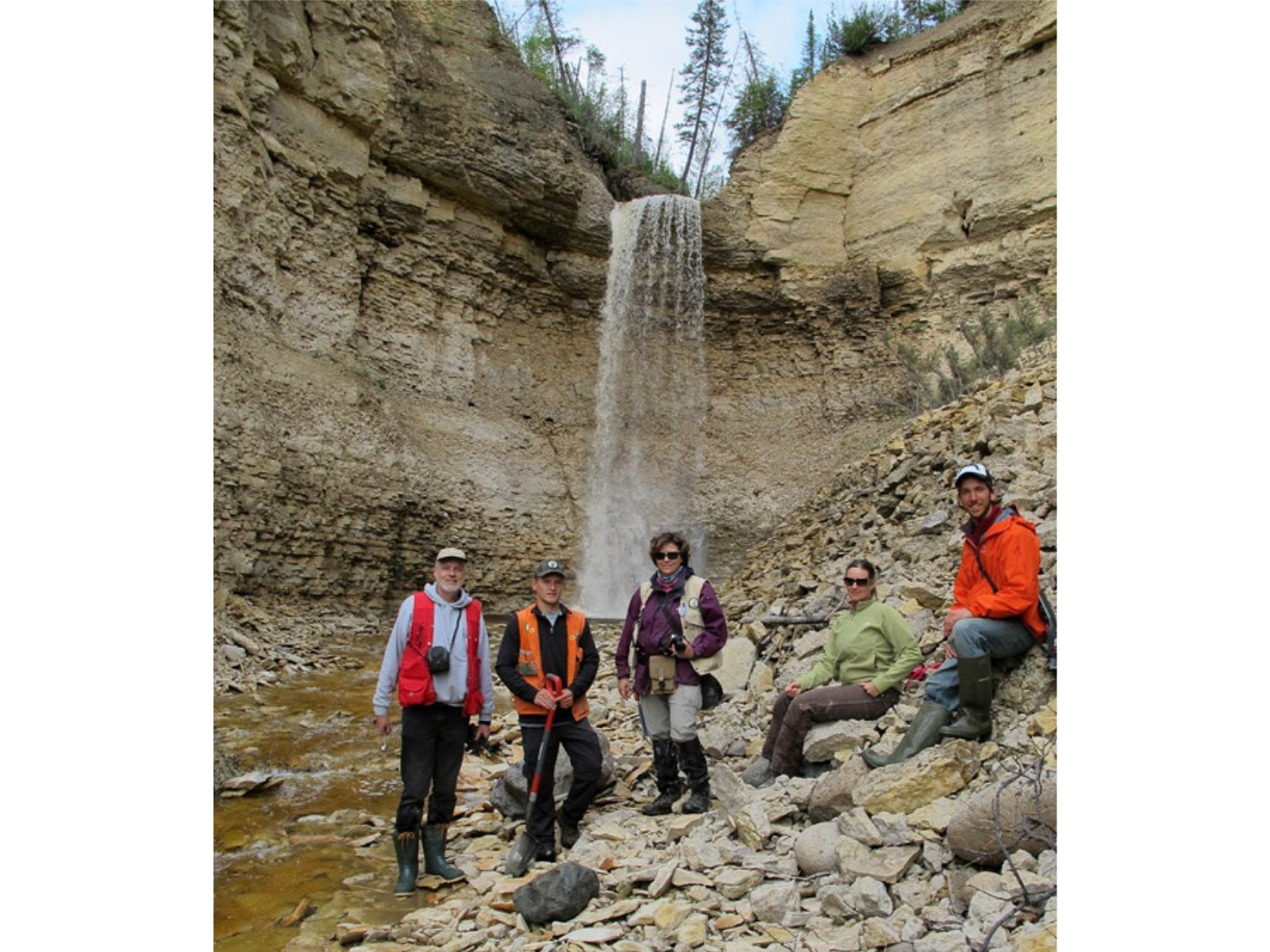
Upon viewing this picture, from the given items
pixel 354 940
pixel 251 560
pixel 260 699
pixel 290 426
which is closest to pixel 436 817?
pixel 354 940

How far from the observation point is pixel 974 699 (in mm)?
3791

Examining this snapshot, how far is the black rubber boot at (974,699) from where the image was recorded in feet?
12.3

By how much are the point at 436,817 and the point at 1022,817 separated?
2830 millimetres

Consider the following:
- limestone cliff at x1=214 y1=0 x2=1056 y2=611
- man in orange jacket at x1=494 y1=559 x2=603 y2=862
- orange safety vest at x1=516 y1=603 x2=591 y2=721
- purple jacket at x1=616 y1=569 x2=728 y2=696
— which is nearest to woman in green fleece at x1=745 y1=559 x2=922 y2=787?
purple jacket at x1=616 y1=569 x2=728 y2=696

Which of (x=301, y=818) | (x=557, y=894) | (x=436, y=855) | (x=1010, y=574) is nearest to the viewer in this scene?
(x=557, y=894)

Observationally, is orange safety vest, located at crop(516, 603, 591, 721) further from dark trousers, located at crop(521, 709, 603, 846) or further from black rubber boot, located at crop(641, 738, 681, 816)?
black rubber boot, located at crop(641, 738, 681, 816)

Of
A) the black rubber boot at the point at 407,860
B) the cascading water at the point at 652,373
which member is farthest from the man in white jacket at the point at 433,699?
the cascading water at the point at 652,373

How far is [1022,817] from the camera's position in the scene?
2963 millimetres

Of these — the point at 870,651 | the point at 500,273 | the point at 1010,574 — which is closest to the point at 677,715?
the point at 870,651

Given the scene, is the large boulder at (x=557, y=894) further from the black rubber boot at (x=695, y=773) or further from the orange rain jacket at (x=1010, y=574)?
the orange rain jacket at (x=1010, y=574)

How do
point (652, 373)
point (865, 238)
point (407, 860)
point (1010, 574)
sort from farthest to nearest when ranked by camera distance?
point (652, 373)
point (865, 238)
point (407, 860)
point (1010, 574)

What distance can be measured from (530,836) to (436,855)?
497 millimetres

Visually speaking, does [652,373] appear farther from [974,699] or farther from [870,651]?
[974,699]

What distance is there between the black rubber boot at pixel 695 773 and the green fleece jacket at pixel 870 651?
721mm
